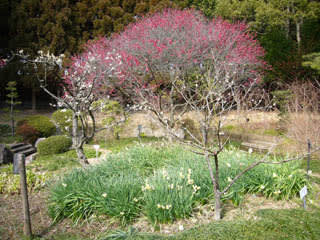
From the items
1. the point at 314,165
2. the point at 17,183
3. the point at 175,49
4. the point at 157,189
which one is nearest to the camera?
the point at 157,189

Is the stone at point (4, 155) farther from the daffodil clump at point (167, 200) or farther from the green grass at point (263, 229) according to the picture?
the green grass at point (263, 229)

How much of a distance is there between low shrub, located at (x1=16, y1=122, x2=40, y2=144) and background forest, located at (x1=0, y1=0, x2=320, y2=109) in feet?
20.7

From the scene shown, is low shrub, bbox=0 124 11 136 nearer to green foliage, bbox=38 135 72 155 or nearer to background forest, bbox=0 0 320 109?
background forest, bbox=0 0 320 109

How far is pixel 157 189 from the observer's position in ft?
10.5

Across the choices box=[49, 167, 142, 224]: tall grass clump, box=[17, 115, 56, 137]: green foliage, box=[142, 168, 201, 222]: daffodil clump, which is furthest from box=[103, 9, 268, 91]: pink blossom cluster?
box=[142, 168, 201, 222]: daffodil clump

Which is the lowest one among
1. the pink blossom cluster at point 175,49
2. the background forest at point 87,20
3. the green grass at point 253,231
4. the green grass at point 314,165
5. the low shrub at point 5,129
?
the low shrub at point 5,129

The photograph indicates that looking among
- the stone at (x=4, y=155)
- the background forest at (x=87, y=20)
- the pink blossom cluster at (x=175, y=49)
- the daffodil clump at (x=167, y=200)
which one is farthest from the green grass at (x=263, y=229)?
the background forest at (x=87, y=20)

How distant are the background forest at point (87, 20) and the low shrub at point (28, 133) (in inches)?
249

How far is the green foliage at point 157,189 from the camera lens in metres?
3.16

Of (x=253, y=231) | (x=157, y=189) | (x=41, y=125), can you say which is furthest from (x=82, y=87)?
(x=253, y=231)

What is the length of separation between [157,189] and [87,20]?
48.5 ft

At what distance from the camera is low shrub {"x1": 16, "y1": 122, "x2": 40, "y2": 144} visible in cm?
868

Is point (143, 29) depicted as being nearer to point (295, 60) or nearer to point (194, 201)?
point (295, 60)

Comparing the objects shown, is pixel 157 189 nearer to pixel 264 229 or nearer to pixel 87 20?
pixel 264 229
